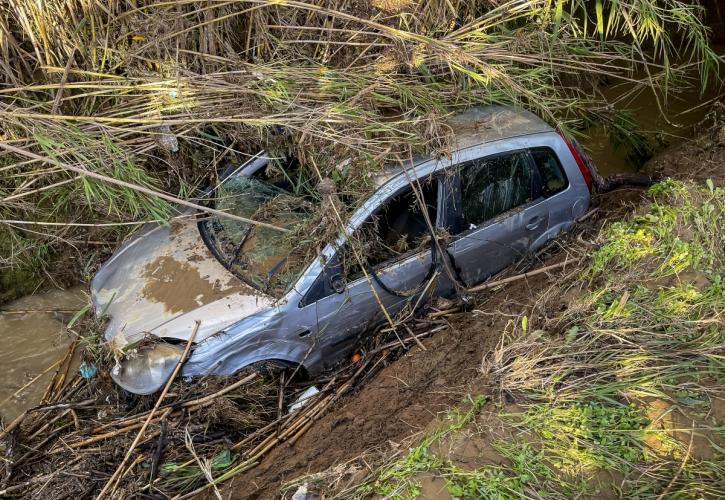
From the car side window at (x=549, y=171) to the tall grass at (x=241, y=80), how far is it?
0.38 meters

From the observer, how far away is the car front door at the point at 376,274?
3.76 m

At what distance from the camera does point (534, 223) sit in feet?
15.0

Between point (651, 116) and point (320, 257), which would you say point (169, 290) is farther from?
point (651, 116)

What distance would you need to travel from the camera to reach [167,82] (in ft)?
13.2

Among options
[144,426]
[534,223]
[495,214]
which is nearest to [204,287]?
[144,426]

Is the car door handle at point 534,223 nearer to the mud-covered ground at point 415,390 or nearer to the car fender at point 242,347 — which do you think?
the mud-covered ground at point 415,390

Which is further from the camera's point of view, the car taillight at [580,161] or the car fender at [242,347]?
the car taillight at [580,161]

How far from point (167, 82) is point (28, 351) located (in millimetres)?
2827

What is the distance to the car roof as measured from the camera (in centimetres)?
415

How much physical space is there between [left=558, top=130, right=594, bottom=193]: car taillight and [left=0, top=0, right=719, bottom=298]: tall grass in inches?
9.3

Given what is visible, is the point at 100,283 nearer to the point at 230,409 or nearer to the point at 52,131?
the point at 52,131

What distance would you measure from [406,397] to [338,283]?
0.86 metres

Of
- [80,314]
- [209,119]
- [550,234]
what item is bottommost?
[550,234]

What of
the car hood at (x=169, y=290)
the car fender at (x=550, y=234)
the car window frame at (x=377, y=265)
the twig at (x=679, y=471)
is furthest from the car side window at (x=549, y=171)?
the car hood at (x=169, y=290)
